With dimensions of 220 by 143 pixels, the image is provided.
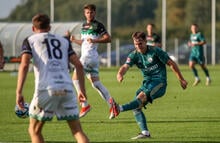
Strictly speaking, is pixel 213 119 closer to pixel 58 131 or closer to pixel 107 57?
pixel 58 131

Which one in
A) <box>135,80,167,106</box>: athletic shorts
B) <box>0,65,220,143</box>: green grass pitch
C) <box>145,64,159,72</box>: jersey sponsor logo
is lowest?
<box>0,65,220,143</box>: green grass pitch

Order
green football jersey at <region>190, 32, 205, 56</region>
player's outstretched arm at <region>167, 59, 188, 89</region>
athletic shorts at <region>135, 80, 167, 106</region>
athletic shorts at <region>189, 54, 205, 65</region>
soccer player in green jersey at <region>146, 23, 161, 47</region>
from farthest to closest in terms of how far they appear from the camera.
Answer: green football jersey at <region>190, 32, 205, 56</region> < athletic shorts at <region>189, 54, 205, 65</region> < soccer player in green jersey at <region>146, 23, 161, 47</region> < athletic shorts at <region>135, 80, 167, 106</region> < player's outstretched arm at <region>167, 59, 188, 89</region>

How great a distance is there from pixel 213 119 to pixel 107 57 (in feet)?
139

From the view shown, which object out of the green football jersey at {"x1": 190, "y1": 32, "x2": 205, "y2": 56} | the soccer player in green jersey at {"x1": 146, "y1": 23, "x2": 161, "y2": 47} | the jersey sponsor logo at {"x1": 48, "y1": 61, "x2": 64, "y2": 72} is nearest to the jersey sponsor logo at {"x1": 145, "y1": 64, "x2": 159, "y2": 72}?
the jersey sponsor logo at {"x1": 48, "y1": 61, "x2": 64, "y2": 72}

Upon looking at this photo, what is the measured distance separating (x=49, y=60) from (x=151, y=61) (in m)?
4.21

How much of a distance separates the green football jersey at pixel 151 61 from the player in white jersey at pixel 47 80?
12.7ft

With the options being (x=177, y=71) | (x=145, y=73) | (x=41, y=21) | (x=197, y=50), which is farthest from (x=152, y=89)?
(x=197, y=50)

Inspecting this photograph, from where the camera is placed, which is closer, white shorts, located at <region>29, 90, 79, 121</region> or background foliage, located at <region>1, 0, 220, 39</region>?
white shorts, located at <region>29, 90, 79, 121</region>

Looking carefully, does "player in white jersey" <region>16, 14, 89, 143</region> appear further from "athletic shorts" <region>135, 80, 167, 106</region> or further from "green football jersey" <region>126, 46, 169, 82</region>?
"athletic shorts" <region>135, 80, 167, 106</region>

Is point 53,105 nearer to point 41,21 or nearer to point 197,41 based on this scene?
point 41,21

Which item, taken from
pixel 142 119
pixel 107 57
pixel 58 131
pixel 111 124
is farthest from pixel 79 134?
pixel 107 57

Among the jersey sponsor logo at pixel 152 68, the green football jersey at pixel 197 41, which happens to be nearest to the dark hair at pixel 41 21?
the jersey sponsor logo at pixel 152 68

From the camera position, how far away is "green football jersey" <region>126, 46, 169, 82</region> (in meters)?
14.4

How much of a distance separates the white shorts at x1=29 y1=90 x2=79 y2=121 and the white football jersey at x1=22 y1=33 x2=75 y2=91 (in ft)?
0.28
